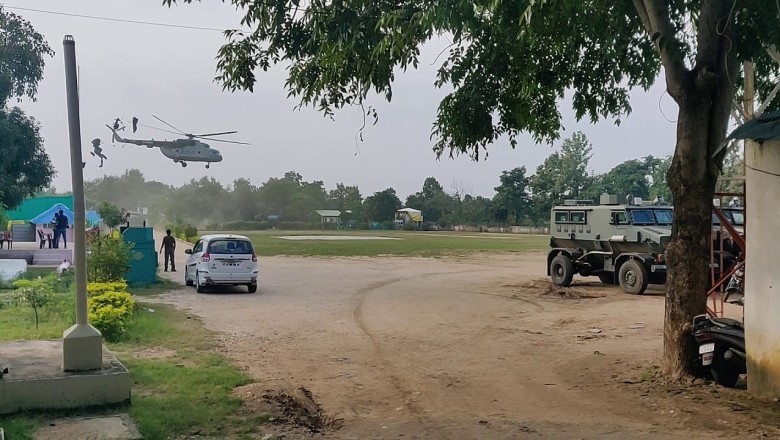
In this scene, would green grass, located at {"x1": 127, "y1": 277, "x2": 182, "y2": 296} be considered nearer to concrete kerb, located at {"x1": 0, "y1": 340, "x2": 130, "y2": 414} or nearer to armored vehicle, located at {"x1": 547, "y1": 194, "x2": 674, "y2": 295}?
concrete kerb, located at {"x1": 0, "y1": 340, "x2": 130, "y2": 414}

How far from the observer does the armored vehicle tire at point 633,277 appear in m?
18.0

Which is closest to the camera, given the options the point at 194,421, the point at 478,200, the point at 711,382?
the point at 194,421

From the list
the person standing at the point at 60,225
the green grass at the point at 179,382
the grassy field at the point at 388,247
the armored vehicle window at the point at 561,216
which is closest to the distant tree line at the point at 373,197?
the grassy field at the point at 388,247

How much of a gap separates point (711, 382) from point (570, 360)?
85.4 inches

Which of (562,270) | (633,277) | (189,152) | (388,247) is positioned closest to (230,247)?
(562,270)

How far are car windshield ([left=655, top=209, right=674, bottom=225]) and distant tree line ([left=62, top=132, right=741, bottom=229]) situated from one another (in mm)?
56402

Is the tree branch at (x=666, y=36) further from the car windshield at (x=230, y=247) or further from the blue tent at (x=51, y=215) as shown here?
the blue tent at (x=51, y=215)

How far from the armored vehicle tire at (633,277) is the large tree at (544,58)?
869cm

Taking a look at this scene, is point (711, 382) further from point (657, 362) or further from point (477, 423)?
point (477, 423)

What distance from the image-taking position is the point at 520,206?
90312 millimetres

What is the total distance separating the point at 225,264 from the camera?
59.6 feet

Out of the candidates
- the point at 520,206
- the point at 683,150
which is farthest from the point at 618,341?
the point at 520,206

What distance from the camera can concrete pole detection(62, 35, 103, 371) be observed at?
6695mm

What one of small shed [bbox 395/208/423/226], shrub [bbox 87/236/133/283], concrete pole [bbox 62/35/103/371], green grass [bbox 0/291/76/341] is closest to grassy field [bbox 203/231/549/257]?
shrub [bbox 87/236/133/283]
